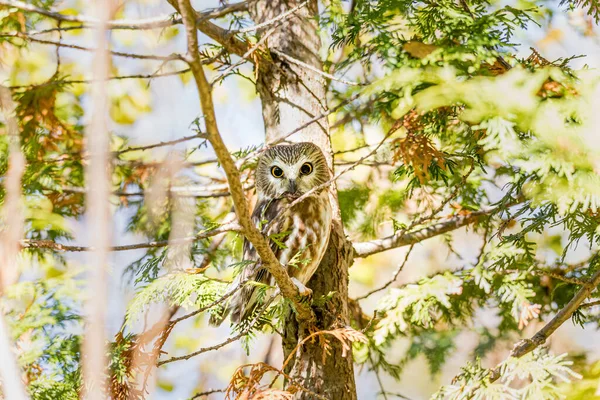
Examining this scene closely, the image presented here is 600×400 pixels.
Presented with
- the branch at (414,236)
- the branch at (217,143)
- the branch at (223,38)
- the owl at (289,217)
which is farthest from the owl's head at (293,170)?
the branch at (217,143)

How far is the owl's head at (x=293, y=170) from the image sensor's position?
379 centimetres

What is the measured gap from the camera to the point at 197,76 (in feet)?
5.66


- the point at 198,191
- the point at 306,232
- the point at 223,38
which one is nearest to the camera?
the point at 223,38

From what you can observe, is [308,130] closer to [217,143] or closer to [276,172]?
[276,172]

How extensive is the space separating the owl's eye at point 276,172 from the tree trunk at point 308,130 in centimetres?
21

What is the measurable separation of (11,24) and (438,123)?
10.1ft

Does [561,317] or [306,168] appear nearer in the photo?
[561,317]

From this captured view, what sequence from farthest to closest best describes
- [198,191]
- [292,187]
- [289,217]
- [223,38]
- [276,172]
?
[198,191] → [276,172] → [292,187] → [289,217] → [223,38]

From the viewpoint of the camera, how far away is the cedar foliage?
2.11 m

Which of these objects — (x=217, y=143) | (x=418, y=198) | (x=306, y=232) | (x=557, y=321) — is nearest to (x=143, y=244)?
(x=217, y=143)

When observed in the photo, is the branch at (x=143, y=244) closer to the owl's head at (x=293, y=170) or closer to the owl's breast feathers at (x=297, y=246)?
the owl's breast feathers at (x=297, y=246)

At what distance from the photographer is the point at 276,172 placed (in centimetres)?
396

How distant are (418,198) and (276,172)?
2.91 ft

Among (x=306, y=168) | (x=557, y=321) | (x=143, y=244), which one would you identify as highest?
(x=306, y=168)
